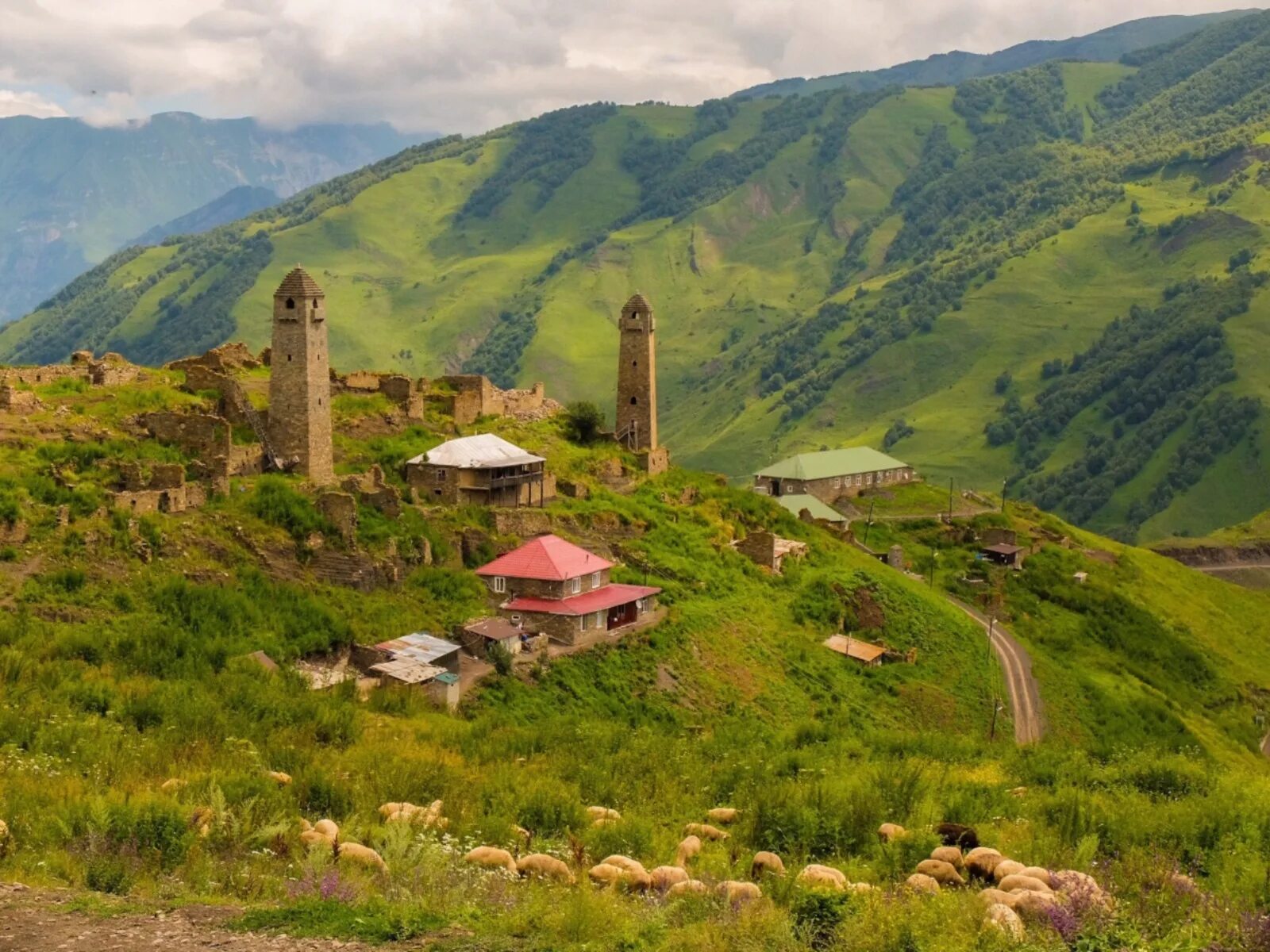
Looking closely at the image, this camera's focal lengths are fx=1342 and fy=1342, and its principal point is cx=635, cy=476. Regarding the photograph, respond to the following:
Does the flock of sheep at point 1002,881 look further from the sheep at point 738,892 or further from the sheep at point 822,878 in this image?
the sheep at point 738,892

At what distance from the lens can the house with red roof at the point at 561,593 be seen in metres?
41.0

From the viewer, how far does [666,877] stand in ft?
57.0

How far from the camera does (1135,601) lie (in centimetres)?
7800

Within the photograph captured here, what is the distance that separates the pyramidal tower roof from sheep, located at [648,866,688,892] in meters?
32.0

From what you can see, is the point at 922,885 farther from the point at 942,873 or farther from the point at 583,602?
the point at 583,602

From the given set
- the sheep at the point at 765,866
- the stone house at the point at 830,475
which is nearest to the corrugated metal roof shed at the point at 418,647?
the sheep at the point at 765,866

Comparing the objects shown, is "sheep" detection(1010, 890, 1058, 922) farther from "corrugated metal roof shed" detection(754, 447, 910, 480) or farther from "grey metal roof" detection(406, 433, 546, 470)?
"corrugated metal roof shed" detection(754, 447, 910, 480)

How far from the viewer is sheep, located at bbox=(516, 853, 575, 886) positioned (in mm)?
17828

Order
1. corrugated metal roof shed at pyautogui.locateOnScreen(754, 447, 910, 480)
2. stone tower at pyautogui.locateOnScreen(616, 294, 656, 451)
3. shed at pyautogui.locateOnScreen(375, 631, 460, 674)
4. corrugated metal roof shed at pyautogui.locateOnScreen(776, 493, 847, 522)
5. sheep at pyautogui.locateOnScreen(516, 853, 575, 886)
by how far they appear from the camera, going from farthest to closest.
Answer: corrugated metal roof shed at pyautogui.locateOnScreen(754, 447, 910, 480) < corrugated metal roof shed at pyautogui.locateOnScreen(776, 493, 847, 522) < stone tower at pyautogui.locateOnScreen(616, 294, 656, 451) < shed at pyautogui.locateOnScreen(375, 631, 460, 674) < sheep at pyautogui.locateOnScreen(516, 853, 575, 886)

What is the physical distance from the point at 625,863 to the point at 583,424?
47021 millimetres

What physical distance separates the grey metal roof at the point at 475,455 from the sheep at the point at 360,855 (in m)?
32.5

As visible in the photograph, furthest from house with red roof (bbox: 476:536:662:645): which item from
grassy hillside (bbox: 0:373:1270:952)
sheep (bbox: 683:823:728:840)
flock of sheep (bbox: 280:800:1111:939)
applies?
flock of sheep (bbox: 280:800:1111:939)

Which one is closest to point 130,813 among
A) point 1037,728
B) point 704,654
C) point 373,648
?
point 373,648

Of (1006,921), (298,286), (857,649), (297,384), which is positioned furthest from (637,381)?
(1006,921)
